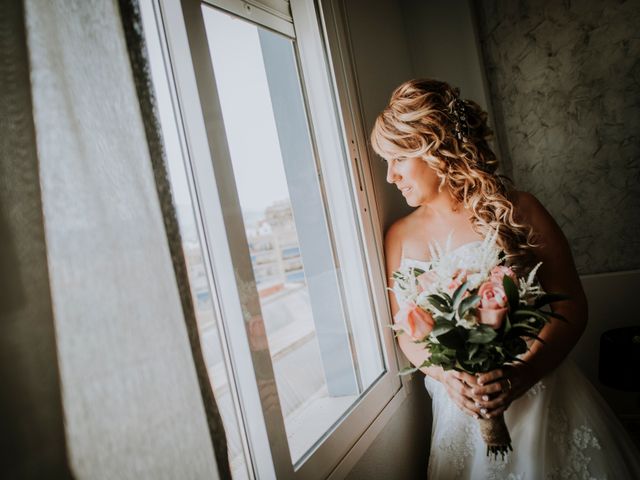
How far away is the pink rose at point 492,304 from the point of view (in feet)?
3.85

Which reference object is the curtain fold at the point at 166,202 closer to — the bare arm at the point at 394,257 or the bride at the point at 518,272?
the bride at the point at 518,272

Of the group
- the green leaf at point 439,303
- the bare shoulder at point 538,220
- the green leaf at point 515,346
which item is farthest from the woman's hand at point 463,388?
the bare shoulder at point 538,220

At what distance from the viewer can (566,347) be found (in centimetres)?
161

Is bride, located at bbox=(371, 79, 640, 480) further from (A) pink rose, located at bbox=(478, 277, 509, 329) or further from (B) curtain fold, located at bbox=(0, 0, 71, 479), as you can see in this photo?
(B) curtain fold, located at bbox=(0, 0, 71, 479)

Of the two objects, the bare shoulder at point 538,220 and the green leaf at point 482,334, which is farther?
the bare shoulder at point 538,220

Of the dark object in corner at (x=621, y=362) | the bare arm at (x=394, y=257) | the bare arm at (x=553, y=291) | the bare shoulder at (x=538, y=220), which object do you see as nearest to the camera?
the bare arm at (x=553, y=291)

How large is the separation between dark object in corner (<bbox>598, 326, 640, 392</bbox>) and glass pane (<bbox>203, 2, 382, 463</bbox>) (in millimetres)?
1234

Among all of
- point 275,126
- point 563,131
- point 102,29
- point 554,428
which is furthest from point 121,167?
point 563,131

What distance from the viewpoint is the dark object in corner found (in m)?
2.09

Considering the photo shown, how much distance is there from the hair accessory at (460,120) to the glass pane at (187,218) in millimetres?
1087

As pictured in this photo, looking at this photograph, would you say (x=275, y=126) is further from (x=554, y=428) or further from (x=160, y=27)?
(x=554, y=428)

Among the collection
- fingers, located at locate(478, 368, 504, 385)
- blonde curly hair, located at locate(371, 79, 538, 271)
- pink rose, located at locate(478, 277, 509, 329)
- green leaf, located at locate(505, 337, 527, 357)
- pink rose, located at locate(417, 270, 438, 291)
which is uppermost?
blonde curly hair, located at locate(371, 79, 538, 271)

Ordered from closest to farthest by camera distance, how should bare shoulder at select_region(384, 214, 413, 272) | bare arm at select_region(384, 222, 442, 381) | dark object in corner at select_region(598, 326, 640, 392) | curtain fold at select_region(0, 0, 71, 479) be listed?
1. curtain fold at select_region(0, 0, 71, 479)
2. bare arm at select_region(384, 222, 442, 381)
3. bare shoulder at select_region(384, 214, 413, 272)
4. dark object in corner at select_region(598, 326, 640, 392)

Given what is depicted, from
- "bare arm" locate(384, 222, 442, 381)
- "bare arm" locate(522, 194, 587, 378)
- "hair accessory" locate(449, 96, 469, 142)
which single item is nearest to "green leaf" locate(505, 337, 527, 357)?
"bare arm" locate(522, 194, 587, 378)
